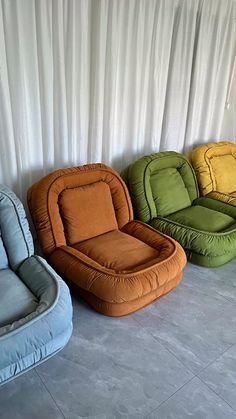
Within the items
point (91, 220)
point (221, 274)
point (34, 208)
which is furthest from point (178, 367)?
point (34, 208)

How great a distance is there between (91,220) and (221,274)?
Answer: 1105 millimetres

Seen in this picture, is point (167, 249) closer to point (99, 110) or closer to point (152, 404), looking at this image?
point (152, 404)

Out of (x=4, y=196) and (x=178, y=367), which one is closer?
(x=178, y=367)

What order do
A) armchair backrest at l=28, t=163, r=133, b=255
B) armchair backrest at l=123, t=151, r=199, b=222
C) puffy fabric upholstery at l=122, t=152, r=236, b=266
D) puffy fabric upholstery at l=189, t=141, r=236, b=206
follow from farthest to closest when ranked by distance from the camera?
puffy fabric upholstery at l=189, t=141, r=236, b=206 < armchair backrest at l=123, t=151, r=199, b=222 < puffy fabric upholstery at l=122, t=152, r=236, b=266 < armchair backrest at l=28, t=163, r=133, b=255

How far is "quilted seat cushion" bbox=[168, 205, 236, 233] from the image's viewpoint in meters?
2.54

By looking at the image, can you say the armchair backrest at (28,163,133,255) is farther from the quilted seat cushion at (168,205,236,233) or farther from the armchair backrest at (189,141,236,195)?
the armchair backrest at (189,141,236,195)

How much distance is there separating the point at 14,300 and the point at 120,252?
79cm

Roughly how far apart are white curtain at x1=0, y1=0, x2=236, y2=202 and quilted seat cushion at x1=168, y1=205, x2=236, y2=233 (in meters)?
0.74

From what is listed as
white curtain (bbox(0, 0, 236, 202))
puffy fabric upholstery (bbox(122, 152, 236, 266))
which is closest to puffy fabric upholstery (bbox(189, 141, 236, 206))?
puffy fabric upholstery (bbox(122, 152, 236, 266))

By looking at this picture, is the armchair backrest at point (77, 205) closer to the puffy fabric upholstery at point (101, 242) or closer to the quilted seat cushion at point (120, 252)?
the puffy fabric upholstery at point (101, 242)

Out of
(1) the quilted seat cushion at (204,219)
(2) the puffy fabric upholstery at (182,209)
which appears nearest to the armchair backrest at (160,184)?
(2) the puffy fabric upholstery at (182,209)

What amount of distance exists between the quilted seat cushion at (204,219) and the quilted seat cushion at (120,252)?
21.2 inches

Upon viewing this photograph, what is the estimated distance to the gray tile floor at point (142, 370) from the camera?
1.42 meters

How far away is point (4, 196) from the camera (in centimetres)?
188
